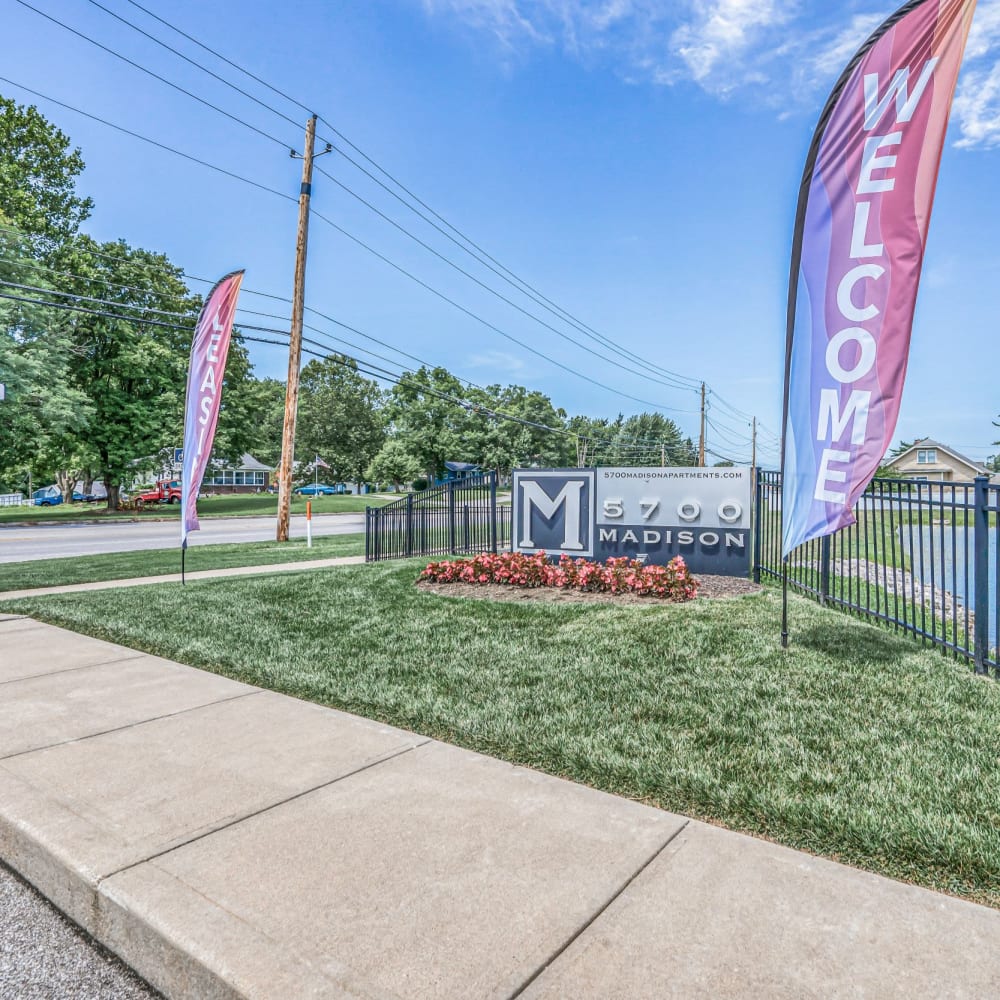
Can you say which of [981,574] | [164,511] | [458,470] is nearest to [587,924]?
[981,574]

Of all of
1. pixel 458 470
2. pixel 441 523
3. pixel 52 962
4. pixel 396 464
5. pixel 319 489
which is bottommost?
pixel 52 962

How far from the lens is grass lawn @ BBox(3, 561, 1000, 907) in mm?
2818

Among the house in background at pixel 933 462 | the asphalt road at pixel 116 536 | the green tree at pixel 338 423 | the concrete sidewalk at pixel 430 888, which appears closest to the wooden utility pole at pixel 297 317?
→ the asphalt road at pixel 116 536

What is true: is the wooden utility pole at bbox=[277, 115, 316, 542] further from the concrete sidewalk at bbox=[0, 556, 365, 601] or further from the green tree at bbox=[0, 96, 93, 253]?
the green tree at bbox=[0, 96, 93, 253]

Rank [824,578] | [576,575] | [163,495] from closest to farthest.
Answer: [824,578]
[576,575]
[163,495]

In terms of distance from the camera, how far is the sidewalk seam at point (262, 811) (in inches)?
97.1

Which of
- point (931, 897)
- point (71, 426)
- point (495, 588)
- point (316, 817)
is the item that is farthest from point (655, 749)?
point (71, 426)

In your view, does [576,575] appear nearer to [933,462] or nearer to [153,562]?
[153,562]

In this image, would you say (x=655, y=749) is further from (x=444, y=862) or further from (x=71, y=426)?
(x=71, y=426)

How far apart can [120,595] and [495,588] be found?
16.0 ft

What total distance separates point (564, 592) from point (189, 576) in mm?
6698

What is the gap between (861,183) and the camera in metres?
4.45

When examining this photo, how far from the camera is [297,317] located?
716 inches

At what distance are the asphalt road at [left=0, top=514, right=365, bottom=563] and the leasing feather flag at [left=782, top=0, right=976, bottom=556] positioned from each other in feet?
53.2
